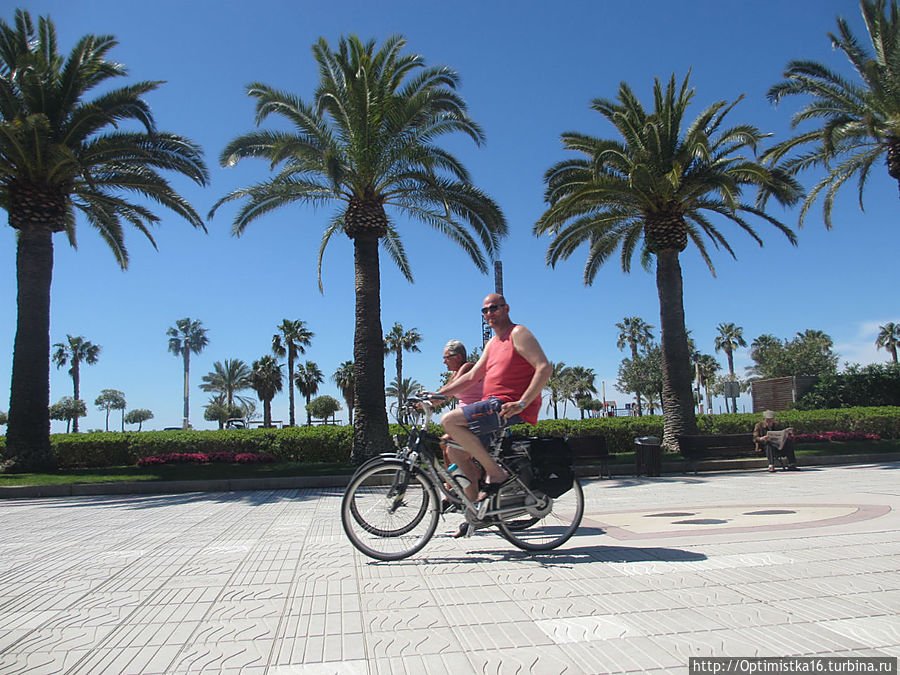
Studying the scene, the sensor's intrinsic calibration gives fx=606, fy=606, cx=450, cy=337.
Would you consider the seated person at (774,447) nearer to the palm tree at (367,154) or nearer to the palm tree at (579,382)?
the palm tree at (367,154)

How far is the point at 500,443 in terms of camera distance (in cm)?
464

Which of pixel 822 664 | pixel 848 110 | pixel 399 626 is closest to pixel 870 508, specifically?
pixel 822 664

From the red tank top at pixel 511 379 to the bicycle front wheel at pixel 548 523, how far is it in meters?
0.68

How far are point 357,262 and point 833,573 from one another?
41.1 ft

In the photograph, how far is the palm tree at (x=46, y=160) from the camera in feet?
47.5

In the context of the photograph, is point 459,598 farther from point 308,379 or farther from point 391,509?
point 308,379

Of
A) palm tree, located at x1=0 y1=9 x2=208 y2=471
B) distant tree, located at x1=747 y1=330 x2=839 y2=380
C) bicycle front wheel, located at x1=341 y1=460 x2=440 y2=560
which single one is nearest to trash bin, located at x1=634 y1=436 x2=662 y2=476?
bicycle front wheel, located at x1=341 y1=460 x2=440 y2=560

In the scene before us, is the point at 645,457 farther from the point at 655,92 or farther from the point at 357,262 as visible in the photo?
the point at 655,92

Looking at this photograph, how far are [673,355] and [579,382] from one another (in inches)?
3008

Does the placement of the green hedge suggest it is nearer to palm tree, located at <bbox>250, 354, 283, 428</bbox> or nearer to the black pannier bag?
the black pannier bag

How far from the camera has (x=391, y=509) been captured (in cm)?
477

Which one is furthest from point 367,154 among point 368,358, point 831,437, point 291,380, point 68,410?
point 68,410

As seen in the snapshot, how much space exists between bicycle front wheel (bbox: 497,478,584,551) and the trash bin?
8.30 m

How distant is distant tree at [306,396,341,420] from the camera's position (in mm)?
65500
